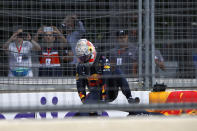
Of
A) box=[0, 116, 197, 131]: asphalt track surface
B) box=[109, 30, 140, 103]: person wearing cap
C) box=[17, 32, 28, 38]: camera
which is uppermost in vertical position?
box=[17, 32, 28, 38]: camera

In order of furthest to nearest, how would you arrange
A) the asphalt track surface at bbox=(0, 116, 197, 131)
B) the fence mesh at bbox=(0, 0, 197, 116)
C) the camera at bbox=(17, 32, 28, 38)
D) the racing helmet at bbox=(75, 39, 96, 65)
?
the camera at bbox=(17, 32, 28, 38)
the fence mesh at bbox=(0, 0, 197, 116)
the racing helmet at bbox=(75, 39, 96, 65)
the asphalt track surface at bbox=(0, 116, 197, 131)

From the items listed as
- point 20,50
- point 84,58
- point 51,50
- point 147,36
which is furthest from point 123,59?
point 20,50

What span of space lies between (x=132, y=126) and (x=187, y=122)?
0.45 m

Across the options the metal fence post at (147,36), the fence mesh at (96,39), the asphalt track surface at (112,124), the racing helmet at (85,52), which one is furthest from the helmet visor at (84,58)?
the asphalt track surface at (112,124)

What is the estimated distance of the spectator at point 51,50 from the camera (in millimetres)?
5602

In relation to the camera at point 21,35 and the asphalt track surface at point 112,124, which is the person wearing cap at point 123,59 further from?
the asphalt track surface at point 112,124

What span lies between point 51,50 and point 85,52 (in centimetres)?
60

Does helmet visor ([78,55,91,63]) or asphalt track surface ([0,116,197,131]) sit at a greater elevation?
helmet visor ([78,55,91,63])

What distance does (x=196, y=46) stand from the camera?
603 cm

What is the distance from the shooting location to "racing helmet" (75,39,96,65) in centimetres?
545

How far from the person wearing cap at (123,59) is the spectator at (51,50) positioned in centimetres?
81

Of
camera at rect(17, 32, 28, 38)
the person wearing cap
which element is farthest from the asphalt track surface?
camera at rect(17, 32, 28, 38)

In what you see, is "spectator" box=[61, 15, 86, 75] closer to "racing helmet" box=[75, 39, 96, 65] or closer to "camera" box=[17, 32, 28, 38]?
"racing helmet" box=[75, 39, 96, 65]

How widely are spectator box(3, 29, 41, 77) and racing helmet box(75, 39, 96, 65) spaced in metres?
0.67
